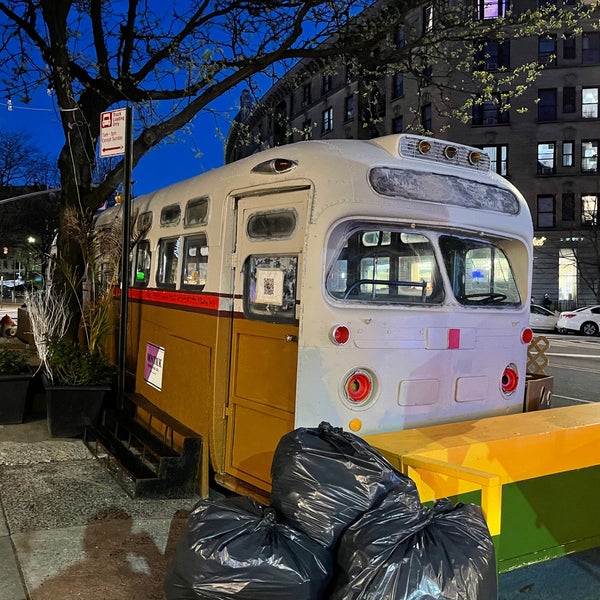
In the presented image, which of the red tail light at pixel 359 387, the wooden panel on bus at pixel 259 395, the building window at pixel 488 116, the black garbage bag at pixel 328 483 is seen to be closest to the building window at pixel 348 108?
the building window at pixel 488 116

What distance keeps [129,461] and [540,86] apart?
1357 inches

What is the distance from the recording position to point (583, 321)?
981 inches

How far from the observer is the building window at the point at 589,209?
32438 mm

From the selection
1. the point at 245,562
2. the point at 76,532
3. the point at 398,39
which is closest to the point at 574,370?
the point at 76,532

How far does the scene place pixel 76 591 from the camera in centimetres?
342

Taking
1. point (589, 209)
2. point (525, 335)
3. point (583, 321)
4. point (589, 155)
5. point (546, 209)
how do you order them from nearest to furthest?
point (525, 335) → point (583, 321) → point (589, 209) → point (589, 155) → point (546, 209)

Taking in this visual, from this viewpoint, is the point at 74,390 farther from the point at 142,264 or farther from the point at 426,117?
the point at 426,117

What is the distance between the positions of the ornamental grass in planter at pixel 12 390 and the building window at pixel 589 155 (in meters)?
33.1

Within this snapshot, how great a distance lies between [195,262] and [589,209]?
32536 millimetres

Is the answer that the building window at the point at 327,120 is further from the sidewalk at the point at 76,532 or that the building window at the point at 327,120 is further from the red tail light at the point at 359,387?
the red tail light at the point at 359,387

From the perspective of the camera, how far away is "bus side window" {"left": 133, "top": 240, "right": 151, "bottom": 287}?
6520 millimetres

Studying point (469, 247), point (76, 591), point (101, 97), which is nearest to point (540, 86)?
point (101, 97)

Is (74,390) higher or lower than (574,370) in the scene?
higher

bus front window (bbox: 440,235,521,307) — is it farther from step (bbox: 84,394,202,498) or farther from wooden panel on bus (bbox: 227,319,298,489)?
step (bbox: 84,394,202,498)
